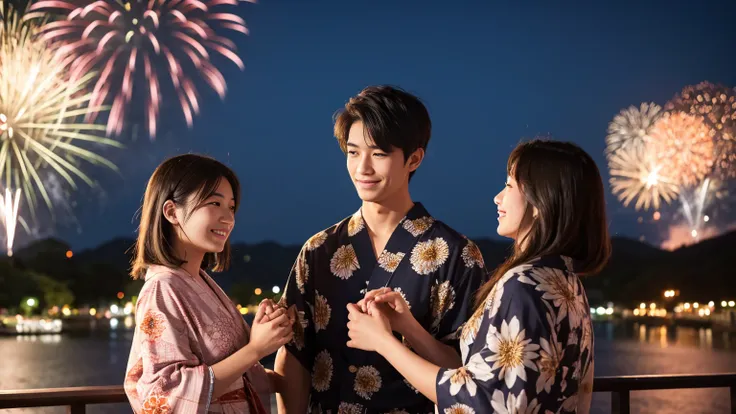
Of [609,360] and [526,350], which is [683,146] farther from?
[609,360]

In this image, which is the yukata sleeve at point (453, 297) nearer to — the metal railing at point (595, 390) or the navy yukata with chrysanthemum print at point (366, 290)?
the navy yukata with chrysanthemum print at point (366, 290)

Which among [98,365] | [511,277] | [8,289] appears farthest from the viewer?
[8,289]

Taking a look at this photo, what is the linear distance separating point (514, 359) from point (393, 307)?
1.64ft

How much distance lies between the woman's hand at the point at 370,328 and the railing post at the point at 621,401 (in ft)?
3.44

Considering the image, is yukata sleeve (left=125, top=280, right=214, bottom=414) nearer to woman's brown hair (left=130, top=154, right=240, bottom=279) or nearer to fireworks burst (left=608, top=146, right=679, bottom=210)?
woman's brown hair (left=130, top=154, right=240, bottom=279)

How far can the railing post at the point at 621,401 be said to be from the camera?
2.71 metres

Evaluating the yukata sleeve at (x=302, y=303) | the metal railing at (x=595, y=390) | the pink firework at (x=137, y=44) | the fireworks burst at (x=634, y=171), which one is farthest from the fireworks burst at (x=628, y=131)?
the yukata sleeve at (x=302, y=303)

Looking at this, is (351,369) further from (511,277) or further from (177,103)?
(177,103)

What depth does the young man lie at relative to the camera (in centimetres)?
242

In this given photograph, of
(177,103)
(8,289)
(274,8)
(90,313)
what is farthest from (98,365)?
(274,8)

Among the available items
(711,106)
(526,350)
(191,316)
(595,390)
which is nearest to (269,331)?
(191,316)

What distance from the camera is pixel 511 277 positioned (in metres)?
1.83

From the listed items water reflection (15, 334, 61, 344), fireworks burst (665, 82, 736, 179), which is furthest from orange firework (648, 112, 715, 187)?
water reflection (15, 334, 61, 344)

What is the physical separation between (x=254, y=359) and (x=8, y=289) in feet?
243
